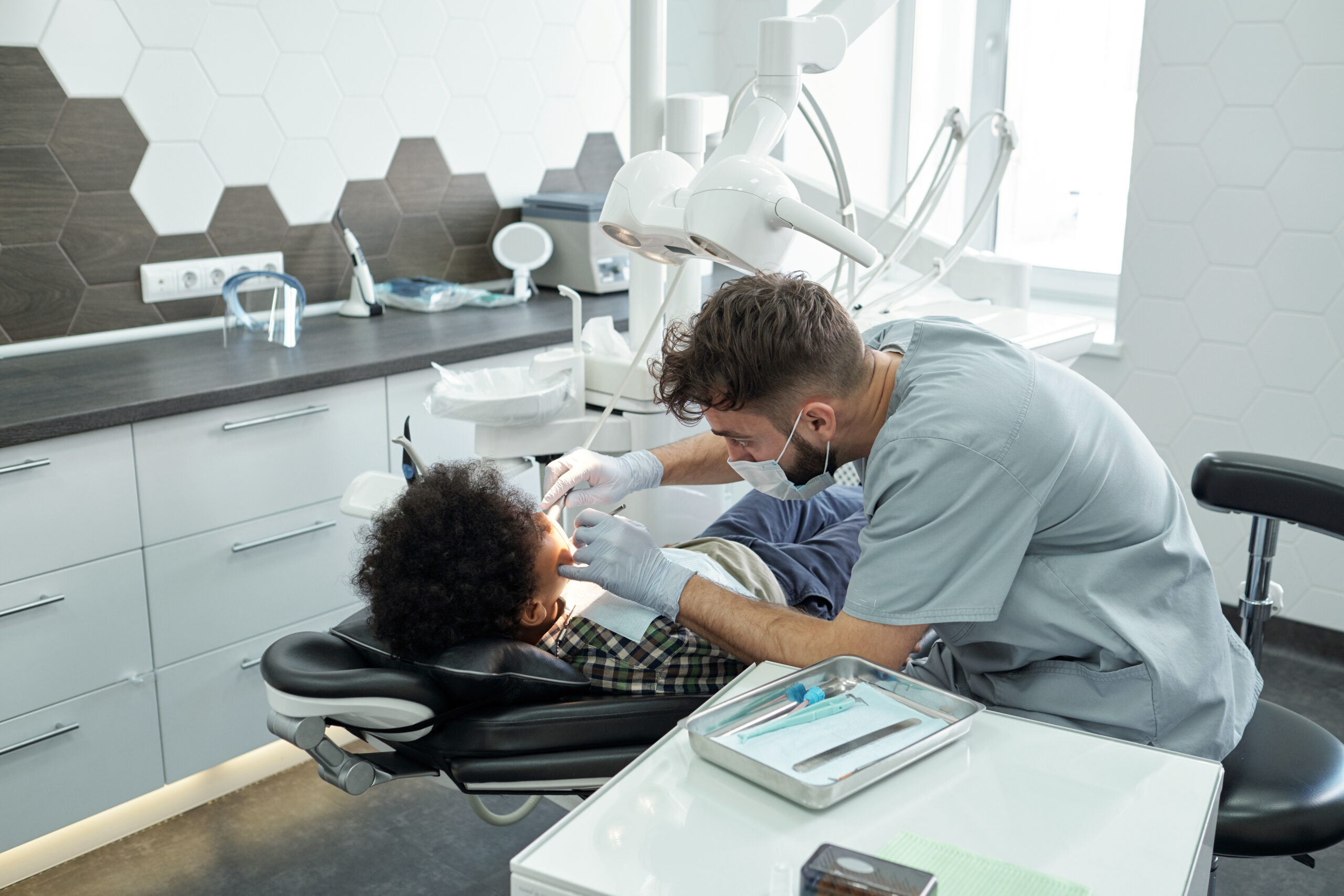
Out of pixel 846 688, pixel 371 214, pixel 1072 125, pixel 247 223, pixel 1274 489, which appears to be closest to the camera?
pixel 846 688

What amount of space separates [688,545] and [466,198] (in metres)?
1.74

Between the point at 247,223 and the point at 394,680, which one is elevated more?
the point at 247,223

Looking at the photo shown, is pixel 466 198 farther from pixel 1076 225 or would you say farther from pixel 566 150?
pixel 1076 225

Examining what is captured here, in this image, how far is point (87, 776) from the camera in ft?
6.64

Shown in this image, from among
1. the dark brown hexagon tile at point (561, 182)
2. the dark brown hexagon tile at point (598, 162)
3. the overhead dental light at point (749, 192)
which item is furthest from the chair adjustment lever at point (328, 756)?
the dark brown hexagon tile at point (598, 162)

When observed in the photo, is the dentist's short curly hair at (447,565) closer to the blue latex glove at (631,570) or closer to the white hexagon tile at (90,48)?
the blue latex glove at (631,570)

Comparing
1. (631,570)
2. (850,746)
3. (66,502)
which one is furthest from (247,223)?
(850,746)

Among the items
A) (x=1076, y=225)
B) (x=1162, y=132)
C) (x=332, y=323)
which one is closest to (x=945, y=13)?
(x=1076, y=225)

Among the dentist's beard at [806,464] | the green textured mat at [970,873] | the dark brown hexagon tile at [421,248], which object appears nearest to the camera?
the green textured mat at [970,873]

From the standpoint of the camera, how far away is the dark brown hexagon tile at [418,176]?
293 centimetres

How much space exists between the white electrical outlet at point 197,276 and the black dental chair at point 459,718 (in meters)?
1.51

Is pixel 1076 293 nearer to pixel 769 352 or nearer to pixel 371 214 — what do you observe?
pixel 371 214

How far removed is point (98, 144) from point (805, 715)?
2.08m

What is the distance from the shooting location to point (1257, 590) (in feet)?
5.52
